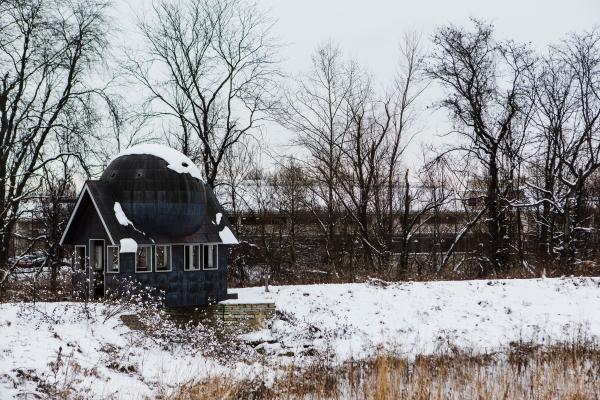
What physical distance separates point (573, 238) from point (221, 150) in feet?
53.0

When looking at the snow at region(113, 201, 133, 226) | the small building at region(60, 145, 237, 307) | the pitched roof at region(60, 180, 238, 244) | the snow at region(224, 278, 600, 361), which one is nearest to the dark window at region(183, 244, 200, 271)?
the small building at region(60, 145, 237, 307)

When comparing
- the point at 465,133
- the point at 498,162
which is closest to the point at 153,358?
the point at 465,133

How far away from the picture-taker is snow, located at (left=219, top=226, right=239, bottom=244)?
64.4 ft

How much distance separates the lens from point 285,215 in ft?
120

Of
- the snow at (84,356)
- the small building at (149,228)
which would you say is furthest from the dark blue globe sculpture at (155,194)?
the snow at (84,356)

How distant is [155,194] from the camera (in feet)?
59.0

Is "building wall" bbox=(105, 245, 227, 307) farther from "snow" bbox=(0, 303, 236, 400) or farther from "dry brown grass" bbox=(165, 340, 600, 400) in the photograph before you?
"dry brown grass" bbox=(165, 340, 600, 400)

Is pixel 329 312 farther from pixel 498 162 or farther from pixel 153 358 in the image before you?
pixel 498 162

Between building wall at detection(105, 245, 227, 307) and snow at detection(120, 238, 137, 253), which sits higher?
snow at detection(120, 238, 137, 253)

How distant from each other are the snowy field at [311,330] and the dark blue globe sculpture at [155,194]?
3.39 m

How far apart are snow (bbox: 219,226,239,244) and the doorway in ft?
12.6

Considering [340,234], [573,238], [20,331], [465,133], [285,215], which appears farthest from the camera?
[285,215]

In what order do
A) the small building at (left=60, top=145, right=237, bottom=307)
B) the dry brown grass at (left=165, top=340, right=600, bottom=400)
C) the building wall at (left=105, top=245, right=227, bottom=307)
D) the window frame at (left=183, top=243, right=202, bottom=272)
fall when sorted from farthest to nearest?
the window frame at (left=183, top=243, right=202, bottom=272), the small building at (left=60, top=145, right=237, bottom=307), the building wall at (left=105, top=245, right=227, bottom=307), the dry brown grass at (left=165, top=340, right=600, bottom=400)

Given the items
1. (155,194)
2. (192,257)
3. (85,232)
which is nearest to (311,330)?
(192,257)
